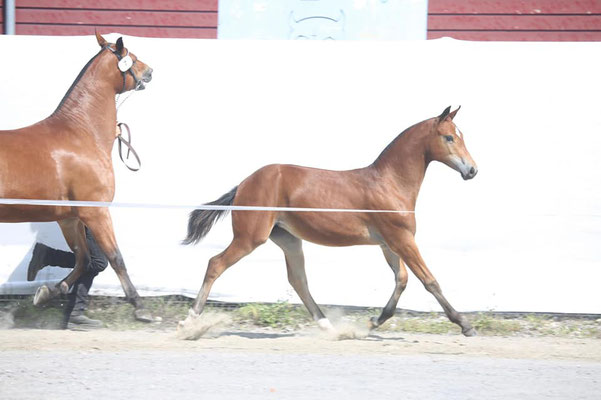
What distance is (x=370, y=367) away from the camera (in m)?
5.70

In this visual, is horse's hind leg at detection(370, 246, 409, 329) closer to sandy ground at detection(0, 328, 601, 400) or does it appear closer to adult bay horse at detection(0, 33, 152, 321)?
sandy ground at detection(0, 328, 601, 400)

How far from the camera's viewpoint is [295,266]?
23.7 feet

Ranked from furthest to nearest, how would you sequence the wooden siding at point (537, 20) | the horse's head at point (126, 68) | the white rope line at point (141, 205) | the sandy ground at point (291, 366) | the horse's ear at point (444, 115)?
the wooden siding at point (537, 20)
the horse's head at point (126, 68)
the horse's ear at point (444, 115)
the white rope line at point (141, 205)
the sandy ground at point (291, 366)

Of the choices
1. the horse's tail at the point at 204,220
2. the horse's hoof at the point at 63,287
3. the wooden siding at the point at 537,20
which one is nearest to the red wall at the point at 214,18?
the wooden siding at the point at 537,20

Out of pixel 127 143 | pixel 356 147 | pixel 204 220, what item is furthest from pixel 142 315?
pixel 356 147

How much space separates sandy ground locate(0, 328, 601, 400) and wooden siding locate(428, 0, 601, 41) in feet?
11.7

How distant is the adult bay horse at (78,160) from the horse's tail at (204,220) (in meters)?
0.58

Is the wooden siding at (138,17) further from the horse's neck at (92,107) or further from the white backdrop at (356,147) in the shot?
the horse's neck at (92,107)

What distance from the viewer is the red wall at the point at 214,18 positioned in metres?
9.41

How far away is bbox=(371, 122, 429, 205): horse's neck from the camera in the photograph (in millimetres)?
7066

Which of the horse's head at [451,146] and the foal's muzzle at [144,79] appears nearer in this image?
the horse's head at [451,146]

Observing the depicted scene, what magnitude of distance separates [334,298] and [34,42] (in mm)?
3256

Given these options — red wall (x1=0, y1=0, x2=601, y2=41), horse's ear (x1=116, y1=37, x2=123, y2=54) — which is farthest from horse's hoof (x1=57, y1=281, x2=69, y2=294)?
red wall (x1=0, y1=0, x2=601, y2=41)

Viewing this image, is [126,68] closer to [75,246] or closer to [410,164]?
[75,246]
